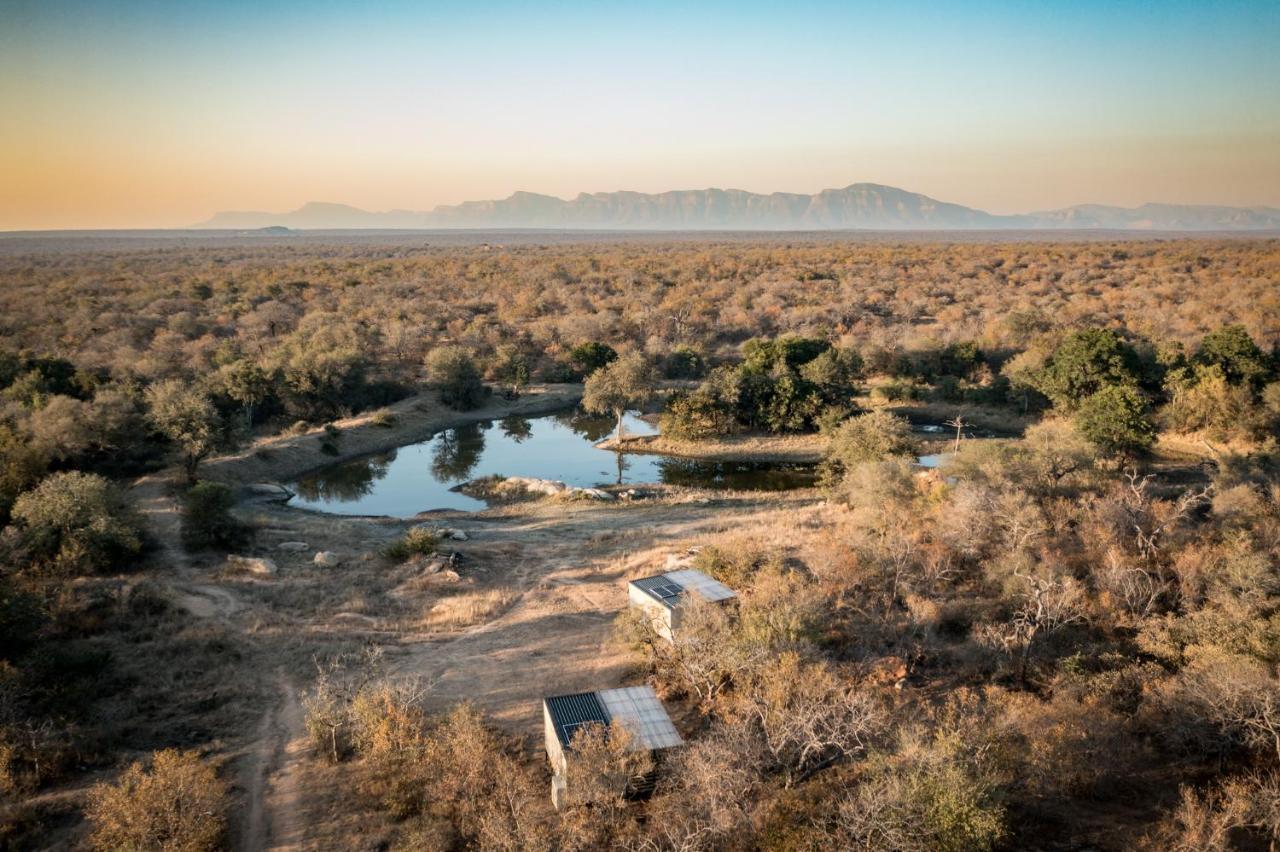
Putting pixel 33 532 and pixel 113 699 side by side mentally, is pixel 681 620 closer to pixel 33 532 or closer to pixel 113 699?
pixel 113 699

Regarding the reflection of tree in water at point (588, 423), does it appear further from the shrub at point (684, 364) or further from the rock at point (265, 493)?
the rock at point (265, 493)

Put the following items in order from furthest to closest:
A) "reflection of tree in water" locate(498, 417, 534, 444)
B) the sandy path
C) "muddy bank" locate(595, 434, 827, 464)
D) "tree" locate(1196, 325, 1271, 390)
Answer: "reflection of tree in water" locate(498, 417, 534, 444) → "muddy bank" locate(595, 434, 827, 464) → "tree" locate(1196, 325, 1271, 390) → the sandy path

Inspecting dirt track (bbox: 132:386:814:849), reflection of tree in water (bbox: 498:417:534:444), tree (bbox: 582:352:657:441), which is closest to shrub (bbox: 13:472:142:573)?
dirt track (bbox: 132:386:814:849)

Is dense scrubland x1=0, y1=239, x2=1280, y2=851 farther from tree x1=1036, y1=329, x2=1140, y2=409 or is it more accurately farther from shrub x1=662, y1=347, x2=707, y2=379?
shrub x1=662, y1=347, x2=707, y2=379

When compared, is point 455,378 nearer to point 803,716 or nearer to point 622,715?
point 622,715

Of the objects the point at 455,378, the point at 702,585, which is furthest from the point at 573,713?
the point at 455,378
